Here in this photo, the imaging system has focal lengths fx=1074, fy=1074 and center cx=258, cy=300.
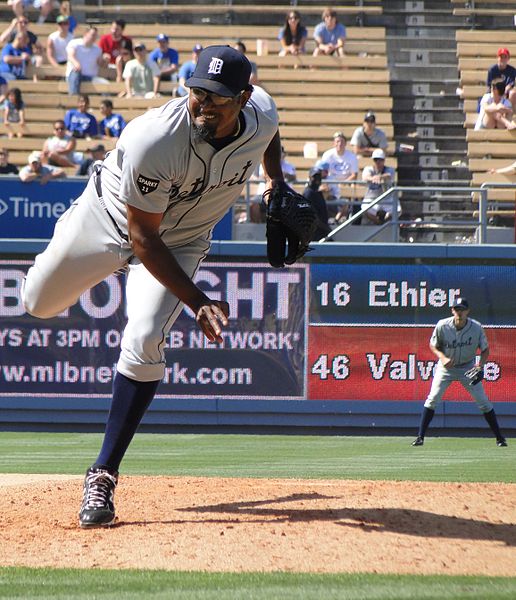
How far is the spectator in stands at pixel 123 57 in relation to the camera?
17.3m

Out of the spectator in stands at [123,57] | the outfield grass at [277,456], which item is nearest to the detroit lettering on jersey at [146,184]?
the outfield grass at [277,456]

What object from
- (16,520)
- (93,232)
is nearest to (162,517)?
(16,520)

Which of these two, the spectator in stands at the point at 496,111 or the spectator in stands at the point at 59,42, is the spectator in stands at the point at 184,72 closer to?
the spectator in stands at the point at 59,42

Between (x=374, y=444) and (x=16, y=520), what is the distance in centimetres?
740

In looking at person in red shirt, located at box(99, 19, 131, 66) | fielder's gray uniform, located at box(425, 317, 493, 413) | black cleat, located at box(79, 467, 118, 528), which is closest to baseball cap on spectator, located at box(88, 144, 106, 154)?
person in red shirt, located at box(99, 19, 131, 66)

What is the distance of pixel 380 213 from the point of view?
13742mm

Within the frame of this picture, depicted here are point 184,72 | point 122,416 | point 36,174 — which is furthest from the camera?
point 184,72

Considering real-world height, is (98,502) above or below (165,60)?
below

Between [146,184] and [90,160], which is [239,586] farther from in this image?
[90,160]

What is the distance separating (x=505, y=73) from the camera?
1631 centimetres

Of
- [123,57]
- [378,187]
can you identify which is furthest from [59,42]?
[378,187]

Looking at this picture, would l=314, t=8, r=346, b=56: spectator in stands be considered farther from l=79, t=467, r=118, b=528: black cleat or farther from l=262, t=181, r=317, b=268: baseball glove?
l=79, t=467, r=118, b=528: black cleat

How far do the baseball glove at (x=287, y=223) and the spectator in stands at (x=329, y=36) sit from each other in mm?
13133

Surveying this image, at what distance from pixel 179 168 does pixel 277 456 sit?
21.0ft
